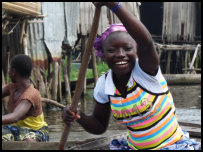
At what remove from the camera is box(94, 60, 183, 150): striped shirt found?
7.50 feet

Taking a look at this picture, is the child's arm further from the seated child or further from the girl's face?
the seated child

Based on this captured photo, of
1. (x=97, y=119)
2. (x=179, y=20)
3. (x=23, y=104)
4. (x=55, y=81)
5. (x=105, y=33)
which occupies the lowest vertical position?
(x=55, y=81)

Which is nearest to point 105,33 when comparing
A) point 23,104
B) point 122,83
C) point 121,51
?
point 121,51

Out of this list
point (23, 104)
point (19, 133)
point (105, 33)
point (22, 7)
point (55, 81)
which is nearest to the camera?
point (105, 33)

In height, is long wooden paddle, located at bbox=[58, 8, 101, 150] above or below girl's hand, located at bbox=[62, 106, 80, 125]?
above

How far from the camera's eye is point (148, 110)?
229cm

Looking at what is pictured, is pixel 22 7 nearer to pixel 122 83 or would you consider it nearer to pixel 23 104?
pixel 23 104

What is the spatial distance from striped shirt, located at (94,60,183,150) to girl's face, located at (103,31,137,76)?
0.07 m

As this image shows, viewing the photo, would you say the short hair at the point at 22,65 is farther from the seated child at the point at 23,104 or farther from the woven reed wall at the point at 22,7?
the woven reed wall at the point at 22,7

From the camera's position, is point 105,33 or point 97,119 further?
point 97,119

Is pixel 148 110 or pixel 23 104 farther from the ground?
pixel 148 110

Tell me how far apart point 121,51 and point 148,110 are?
39 centimetres

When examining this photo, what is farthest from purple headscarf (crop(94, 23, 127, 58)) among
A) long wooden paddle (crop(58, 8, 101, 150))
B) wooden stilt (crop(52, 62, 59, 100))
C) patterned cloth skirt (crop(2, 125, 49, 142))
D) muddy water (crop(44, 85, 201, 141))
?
wooden stilt (crop(52, 62, 59, 100))

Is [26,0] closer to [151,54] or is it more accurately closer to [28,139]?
[28,139]
